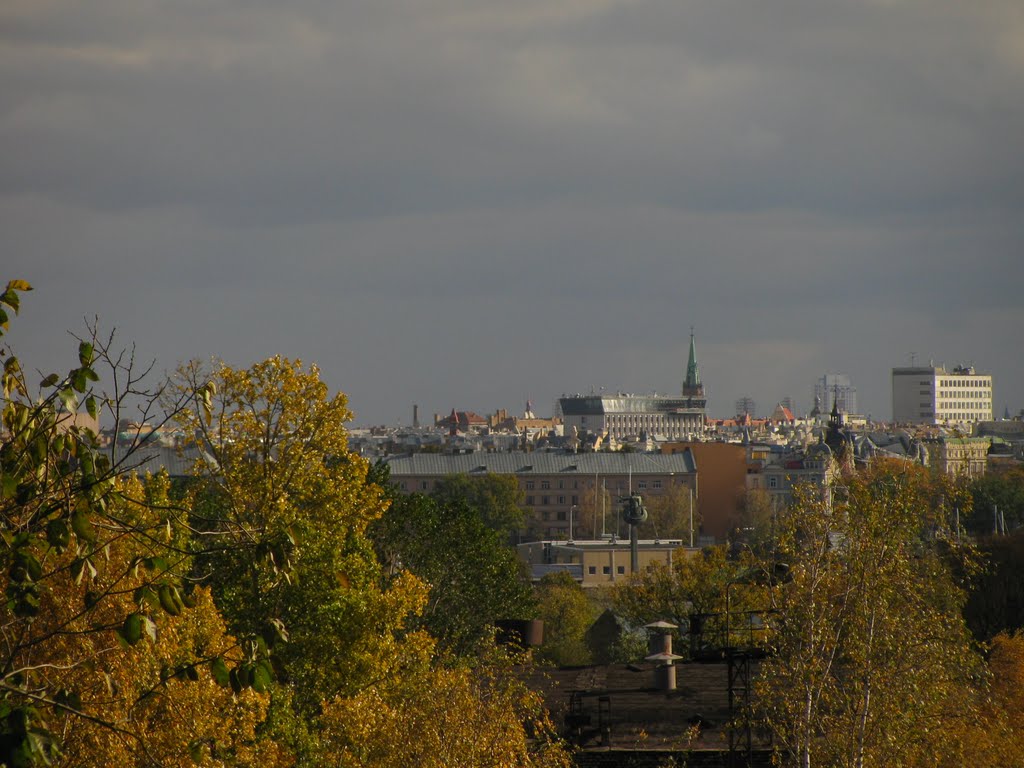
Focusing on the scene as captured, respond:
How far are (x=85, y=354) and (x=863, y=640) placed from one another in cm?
1262

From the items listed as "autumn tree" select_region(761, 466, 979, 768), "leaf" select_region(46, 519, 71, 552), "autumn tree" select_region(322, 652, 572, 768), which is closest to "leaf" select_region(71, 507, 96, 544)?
"leaf" select_region(46, 519, 71, 552)

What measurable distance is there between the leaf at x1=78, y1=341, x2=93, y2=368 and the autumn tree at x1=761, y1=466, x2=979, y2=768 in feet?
36.8

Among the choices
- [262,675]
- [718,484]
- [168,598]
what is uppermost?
[718,484]

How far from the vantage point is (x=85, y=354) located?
302 inches

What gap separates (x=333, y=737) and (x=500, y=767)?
12.9ft

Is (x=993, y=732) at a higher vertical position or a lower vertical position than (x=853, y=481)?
lower

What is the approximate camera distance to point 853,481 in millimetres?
20219

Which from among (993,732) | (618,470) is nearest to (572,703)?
(993,732)

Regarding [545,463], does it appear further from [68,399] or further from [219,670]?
[219,670]

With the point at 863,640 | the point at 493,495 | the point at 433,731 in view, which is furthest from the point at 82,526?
the point at 493,495

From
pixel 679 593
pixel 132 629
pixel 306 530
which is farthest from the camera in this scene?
pixel 679 593

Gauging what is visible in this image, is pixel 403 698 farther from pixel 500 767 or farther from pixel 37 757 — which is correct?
pixel 37 757

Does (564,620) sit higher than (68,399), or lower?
lower

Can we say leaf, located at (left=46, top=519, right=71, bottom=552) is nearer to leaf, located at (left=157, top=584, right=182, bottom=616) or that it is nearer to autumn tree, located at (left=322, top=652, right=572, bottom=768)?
leaf, located at (left=157, top=584, right=182, bottom=616)
